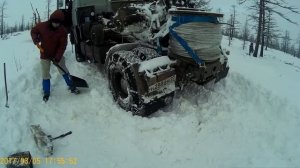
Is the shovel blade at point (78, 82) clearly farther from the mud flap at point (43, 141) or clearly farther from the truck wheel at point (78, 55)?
the mud flap at point (43, 141)

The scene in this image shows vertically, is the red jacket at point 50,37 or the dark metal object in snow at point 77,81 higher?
the red jacket at point 50,37

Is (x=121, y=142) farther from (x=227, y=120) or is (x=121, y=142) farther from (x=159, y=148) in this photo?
(x=227, y=120)

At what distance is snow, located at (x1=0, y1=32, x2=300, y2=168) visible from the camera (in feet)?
18.1

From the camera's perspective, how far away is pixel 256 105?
711 centimetres

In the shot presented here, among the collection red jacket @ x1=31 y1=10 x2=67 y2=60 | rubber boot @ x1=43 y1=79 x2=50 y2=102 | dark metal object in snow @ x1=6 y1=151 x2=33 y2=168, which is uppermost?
red jacket @ x1=31 y1=10 x2=67 y2=60

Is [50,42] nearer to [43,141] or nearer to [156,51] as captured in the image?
[156,51]

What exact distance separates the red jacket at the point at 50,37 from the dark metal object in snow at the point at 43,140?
7.10 feet

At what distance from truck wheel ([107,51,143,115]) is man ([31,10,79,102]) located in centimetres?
103

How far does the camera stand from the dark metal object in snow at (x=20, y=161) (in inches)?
195

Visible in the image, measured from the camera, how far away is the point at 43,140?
563 centimetres

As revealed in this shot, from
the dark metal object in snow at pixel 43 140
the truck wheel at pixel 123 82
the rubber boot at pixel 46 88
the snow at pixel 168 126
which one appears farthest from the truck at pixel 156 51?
the dark metal object in snow at pixel 43 140

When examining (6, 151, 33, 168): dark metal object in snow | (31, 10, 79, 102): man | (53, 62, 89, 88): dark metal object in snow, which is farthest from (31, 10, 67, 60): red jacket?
(6, 151, 33, 168): dark metal object in snow

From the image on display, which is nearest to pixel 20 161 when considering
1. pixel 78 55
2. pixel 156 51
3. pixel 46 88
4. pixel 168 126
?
pixel 168 126

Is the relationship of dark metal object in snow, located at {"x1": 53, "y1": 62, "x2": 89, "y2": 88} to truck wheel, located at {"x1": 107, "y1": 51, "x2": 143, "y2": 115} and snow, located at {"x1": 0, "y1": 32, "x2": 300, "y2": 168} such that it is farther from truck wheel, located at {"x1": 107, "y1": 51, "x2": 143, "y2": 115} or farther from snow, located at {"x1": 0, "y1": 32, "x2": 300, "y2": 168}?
truck wheel, located at {"x1": 107, "y1": 51, "x2": 143, "y2": 115}
